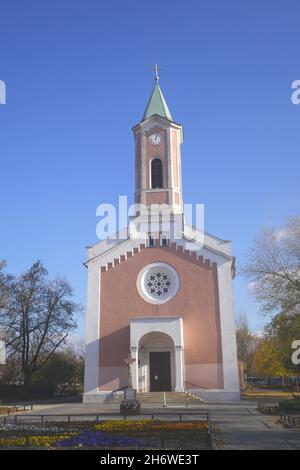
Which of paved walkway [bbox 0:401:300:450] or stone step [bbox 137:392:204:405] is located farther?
stone step [bbox 137:392:204:405]

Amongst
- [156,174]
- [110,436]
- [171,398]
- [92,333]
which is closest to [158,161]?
[156,174]

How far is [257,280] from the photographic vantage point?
28.7m

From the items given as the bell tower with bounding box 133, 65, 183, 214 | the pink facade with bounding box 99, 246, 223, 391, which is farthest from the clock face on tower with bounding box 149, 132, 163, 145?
the pink facade with bounding box 99, 246, 223, 391

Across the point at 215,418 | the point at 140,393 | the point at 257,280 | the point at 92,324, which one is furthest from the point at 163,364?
the point at 215,418

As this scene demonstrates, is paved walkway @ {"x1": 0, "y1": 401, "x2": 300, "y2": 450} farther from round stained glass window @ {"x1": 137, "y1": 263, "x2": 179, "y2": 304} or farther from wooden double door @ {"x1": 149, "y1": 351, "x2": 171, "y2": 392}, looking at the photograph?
round stained glass window @ {"x1": 137, "y1": 263, "x2": 179, "y2": 304}

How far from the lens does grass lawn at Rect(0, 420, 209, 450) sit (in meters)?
12.3

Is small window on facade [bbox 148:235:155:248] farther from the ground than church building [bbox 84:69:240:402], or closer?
farther from the ground

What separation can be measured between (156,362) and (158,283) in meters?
5.63

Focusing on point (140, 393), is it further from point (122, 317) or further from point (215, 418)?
point (215, 418)

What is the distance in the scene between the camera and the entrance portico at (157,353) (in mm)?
31062

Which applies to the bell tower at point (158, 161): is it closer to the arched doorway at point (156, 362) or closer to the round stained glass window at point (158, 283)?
the round stained glass window at point (158, 283)

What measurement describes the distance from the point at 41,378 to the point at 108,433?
34481 mm

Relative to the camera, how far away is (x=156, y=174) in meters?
38.3

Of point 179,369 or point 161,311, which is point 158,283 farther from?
point 179,369
